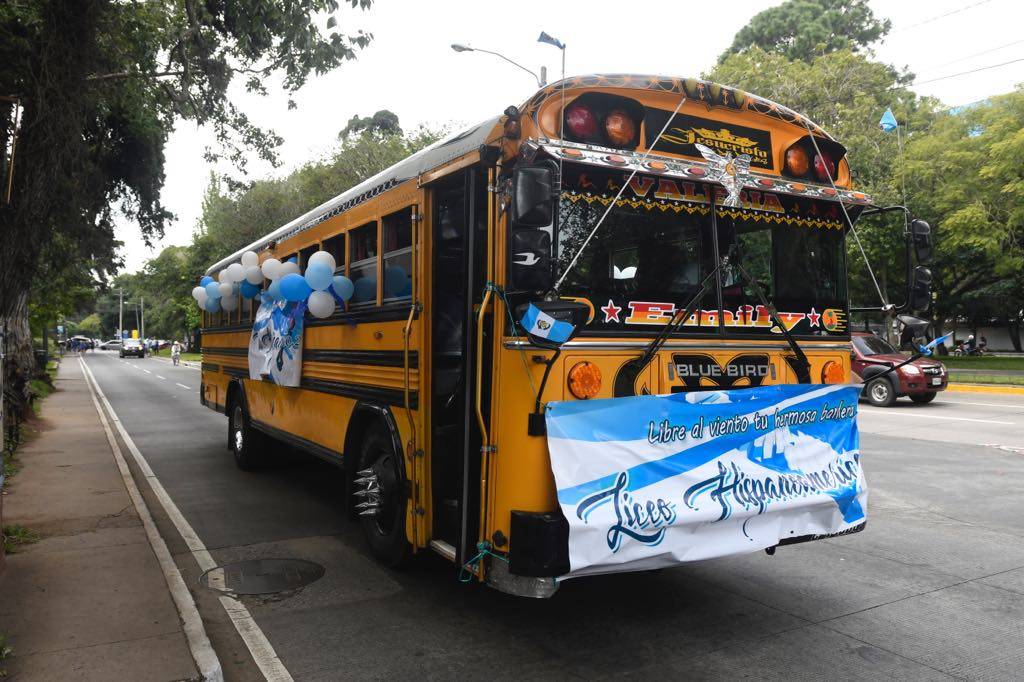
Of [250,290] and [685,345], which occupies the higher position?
[250,290]

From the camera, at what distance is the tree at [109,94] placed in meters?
5.65

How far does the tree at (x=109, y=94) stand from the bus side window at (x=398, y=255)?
2.65 m

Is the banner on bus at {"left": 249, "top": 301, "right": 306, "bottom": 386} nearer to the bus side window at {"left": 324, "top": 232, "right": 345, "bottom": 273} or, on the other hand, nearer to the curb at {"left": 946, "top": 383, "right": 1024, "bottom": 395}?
the bus side window at {"left": 324, "top": 232, "right": 345, "bottom": 273}

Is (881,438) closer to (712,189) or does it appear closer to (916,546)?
(916,546)

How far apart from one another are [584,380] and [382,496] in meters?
2.15

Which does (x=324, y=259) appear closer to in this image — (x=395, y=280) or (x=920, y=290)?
(x=395, y=280)

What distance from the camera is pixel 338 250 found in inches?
259

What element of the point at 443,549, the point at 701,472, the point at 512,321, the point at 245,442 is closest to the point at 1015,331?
the point at 245,442

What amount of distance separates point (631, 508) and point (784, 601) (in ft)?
5.98

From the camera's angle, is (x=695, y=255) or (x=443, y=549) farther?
(x=443, y=549)

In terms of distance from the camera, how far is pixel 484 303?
394 centimetres

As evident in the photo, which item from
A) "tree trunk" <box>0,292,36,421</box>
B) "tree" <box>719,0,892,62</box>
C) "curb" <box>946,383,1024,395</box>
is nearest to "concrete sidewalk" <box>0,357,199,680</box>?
"tree trunk" <box>0,292,36,421</box>

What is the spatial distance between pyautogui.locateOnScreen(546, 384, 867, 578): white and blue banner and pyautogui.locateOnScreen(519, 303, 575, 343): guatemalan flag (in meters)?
0.42

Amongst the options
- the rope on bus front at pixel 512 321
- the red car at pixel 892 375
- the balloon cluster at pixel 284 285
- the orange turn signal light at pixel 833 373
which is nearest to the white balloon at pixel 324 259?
the balloon cluster at pixel 284 285
